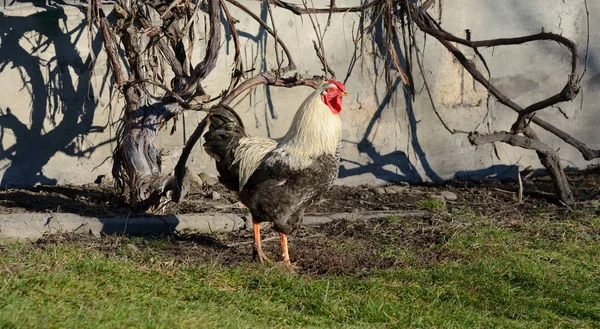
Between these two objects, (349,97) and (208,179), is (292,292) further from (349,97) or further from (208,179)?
(349,97)

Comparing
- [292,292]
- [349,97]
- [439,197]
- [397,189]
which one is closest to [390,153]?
[397,189]

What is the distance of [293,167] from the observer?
614 cm

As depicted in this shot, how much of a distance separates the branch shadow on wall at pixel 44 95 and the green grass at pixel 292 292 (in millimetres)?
2144

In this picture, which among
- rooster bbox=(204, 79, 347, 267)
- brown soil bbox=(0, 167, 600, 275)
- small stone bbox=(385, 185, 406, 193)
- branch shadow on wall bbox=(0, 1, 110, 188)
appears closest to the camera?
rooster bbox=(204, 79, 347, 267)

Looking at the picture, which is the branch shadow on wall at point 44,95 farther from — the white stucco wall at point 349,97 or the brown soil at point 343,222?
the brown soil at point 343,222

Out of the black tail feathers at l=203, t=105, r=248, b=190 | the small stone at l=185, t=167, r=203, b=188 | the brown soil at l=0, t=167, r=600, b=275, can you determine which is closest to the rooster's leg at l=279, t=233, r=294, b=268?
the brown soil at l=0, t=167, r=600, b=275

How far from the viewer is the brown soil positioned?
20.6 feet

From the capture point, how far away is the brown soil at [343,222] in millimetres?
6289

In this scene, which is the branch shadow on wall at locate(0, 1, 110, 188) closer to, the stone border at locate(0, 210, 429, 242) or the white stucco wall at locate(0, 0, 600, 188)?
the white stucco wall at locate(0, 0, 600, 188)

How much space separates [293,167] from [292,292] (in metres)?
1.17

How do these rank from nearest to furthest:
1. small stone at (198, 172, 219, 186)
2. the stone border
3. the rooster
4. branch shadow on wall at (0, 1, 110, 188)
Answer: the rooster < the stone border < branch shadow on wall at (0, 1, 110, 188) < small stone at (198, 172, 219, 186)

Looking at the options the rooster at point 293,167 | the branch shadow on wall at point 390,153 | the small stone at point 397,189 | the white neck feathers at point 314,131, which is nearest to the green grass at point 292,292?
the rooster at point 293,167

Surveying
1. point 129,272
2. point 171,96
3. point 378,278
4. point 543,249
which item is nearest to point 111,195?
point 171,96

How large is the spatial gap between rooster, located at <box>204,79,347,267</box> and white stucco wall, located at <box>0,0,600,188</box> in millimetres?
2267
